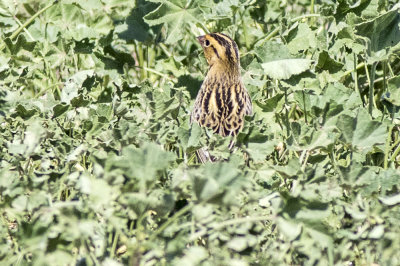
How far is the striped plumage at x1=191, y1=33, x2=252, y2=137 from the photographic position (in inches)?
168

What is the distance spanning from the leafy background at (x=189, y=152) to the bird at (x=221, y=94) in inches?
4.5

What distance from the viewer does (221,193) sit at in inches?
88.0

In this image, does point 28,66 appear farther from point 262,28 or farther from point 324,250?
point 324,250

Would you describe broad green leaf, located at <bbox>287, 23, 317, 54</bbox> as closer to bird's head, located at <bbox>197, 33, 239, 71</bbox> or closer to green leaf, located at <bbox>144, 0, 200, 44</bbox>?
bird's head, located at <bbox>197, 33, 239, 71</bbox>

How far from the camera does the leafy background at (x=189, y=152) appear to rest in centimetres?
234

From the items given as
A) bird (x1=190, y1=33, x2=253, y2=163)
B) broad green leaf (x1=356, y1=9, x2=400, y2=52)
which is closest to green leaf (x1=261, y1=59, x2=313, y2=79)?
broad green leaf (x1=356, y1=9, x2=400, y2=52)

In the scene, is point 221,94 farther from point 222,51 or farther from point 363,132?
point 363,132

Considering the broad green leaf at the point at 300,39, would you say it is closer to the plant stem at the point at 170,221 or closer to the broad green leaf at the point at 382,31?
the broad green leaf at the point at 382,31

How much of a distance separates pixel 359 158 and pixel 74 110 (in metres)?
1.62

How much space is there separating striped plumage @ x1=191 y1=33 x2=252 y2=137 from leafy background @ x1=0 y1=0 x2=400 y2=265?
12cm

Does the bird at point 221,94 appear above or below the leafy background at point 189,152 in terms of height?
below

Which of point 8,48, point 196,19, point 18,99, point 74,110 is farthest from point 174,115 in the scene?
point 8,48

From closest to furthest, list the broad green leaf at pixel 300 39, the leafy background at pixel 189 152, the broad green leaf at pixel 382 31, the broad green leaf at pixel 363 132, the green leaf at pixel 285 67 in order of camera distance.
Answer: the leafy background at pixel 189 152 → the broad green leaf at pixel 363 132 → the green leaf at pixel 285 67 → the broad green leaf at pixel 382 31 → the broad green leaf at pixel 300 39

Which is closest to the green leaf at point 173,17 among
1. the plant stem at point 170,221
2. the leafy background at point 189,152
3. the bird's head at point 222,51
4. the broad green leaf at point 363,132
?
the leafy background at point 189,152
